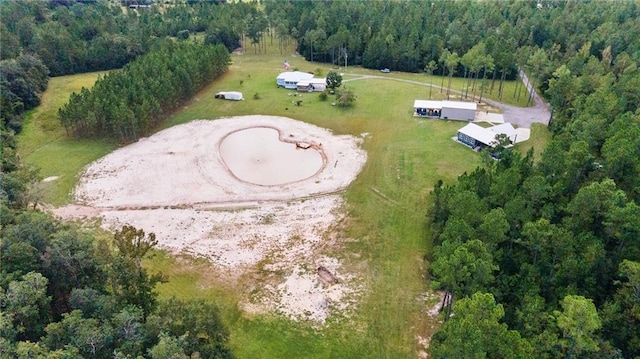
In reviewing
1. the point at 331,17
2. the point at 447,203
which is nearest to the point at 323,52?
the point at 331,17

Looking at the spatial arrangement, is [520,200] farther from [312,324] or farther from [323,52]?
[323,52]

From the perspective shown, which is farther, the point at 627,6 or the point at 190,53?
the point at 627,6

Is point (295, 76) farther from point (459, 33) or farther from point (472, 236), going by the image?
point (472, 236)

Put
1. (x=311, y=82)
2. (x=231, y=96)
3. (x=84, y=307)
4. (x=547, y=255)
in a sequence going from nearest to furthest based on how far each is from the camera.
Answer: (x=84, y=307) → (x=547, y=255) → (x=231, y=96) → (x=311, y=82)

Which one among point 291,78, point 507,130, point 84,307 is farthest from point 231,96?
point 84,307

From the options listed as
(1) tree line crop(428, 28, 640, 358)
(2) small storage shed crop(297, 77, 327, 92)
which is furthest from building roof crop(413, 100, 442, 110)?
(1) tree line crop(428, 28, 640, 358)
